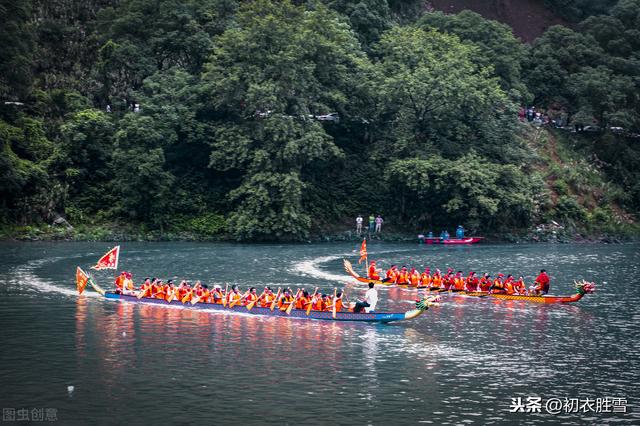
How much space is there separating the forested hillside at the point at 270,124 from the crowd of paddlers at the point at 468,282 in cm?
1884

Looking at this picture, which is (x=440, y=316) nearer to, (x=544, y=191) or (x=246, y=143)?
(x=246, y=143)

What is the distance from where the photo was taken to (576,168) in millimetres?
90562

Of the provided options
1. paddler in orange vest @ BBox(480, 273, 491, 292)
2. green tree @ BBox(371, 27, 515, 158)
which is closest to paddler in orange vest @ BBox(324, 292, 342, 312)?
paddler in orange vest @ BBox(480, 273, 491, 292)

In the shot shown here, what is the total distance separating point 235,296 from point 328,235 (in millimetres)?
34744

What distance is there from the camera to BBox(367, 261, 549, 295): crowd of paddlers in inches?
1988

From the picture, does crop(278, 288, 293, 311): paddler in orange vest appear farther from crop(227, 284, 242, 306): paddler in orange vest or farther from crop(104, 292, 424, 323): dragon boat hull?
crop(227, 284, 242, 306): paddler in orange vest

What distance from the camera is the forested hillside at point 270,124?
236ft

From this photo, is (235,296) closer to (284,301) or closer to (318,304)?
(284,301)

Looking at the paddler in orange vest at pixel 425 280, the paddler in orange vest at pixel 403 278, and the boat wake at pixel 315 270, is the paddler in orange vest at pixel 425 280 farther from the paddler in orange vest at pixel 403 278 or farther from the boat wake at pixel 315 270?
the boat wake at pixel 315 270

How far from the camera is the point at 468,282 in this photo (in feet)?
172

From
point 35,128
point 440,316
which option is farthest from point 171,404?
point 35,128

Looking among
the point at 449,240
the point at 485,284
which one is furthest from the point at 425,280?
the point at 449,240

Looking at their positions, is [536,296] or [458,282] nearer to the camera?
[536,296]

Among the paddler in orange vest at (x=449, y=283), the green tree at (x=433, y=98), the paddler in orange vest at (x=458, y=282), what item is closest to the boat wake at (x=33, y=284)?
the paddler in orange vest at (x=449, y=283)
